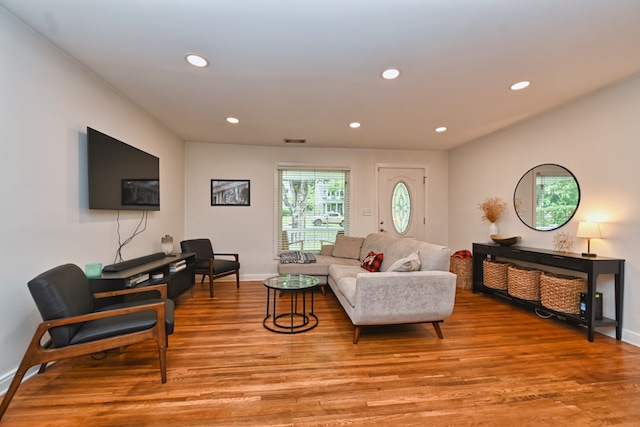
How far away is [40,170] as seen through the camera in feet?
6.34

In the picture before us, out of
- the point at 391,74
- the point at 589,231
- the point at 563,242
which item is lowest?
the point at 563,242

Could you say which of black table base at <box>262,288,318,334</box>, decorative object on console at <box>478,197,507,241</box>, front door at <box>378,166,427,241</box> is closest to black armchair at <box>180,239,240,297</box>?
black table base at <box>262,288,318,334</box>

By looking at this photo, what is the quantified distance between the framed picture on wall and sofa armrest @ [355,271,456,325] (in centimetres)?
308

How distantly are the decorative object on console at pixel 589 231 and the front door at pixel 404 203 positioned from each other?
2.57 metres

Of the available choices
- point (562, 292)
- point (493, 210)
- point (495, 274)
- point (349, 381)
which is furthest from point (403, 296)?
point (493, 210)

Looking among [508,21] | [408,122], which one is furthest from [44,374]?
[408,122]

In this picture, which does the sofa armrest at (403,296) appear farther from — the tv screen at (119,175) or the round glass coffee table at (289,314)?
the tv screen at (119,175)

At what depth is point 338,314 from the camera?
312 centimetres

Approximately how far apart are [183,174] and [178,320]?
2552 millimetres

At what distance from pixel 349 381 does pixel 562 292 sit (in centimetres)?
243

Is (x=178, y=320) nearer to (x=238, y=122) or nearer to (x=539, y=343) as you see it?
(x=238, y=122)

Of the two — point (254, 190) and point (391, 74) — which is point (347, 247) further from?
point (391, 74)

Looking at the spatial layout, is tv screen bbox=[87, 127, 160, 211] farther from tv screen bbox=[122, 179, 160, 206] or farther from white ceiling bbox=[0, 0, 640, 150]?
white ceiling bbox=[0, 0, 640, 150]

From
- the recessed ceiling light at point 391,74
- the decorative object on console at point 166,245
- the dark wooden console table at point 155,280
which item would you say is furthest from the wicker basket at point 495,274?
the decorative object on console at point 166,245
